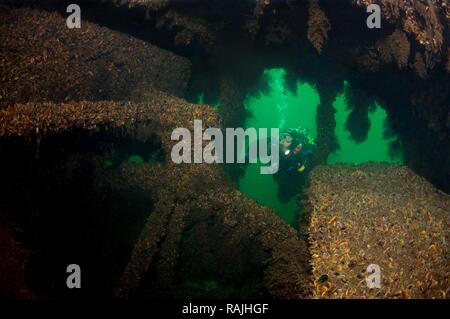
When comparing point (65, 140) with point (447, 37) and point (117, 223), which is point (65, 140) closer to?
point (117, 223)

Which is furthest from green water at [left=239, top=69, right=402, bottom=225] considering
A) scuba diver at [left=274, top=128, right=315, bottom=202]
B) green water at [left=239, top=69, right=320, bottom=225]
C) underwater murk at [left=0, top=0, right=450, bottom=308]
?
underwater murk at [left=0, top=0, right=450, bottom=308]

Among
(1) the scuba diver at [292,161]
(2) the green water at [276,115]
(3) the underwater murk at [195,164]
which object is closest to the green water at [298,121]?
(2) the green water at [276,115]

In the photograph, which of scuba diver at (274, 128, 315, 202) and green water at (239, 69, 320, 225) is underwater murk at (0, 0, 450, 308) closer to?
scuba diver at (274, 128, 315, 202)

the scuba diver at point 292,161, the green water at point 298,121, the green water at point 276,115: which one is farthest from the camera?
the green water at point 298,121

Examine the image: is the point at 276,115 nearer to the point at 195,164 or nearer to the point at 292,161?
the point at 292,161

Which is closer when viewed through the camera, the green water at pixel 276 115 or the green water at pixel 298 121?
the green water at pixel 276 115

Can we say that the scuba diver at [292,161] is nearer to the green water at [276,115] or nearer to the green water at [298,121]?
the green water at [276,115]
